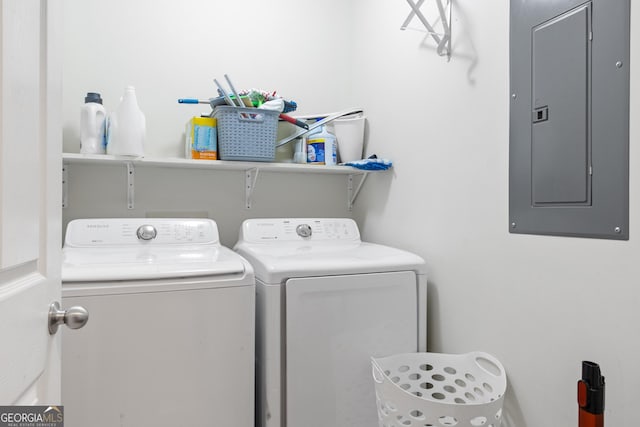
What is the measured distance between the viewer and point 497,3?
143 centimetres

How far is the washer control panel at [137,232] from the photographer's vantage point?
173 centimetres

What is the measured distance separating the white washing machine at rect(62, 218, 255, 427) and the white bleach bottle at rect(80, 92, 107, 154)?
51cm

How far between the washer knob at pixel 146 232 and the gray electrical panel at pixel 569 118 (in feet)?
4.72

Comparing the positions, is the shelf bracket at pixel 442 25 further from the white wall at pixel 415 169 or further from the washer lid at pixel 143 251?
the washer lid at pixel 143 251

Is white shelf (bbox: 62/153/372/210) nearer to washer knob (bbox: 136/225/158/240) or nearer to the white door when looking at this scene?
washer knob (bbox: 136/225/158/240)

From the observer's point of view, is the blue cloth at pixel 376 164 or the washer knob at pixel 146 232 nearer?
the washer knob at pixel 146 232

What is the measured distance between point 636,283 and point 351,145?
1464 mm

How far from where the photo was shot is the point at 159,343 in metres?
1.29

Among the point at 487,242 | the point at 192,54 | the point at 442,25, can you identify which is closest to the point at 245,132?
the point at 192,54

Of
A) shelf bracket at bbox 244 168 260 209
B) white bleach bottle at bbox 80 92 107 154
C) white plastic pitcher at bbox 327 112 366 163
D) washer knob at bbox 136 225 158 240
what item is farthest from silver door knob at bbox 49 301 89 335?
white plastic pitcher at bbox 327 112 366 163

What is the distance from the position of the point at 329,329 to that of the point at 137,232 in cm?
95

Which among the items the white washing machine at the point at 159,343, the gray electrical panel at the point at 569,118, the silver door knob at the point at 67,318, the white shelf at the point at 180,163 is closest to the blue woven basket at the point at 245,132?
the white shelf at the point at 180,163

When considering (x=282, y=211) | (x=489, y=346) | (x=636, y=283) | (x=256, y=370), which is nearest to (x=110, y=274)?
(x=256, y=370)
